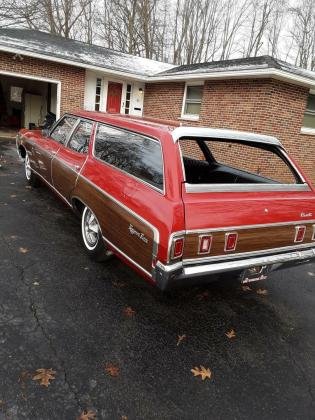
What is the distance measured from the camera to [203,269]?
2.80m

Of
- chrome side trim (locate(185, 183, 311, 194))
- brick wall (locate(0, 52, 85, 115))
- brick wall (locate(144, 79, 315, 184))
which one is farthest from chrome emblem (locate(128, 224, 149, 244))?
brick wall (locate(0, 52, 85, 115))

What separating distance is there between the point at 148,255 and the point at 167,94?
12.4m

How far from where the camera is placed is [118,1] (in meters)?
29.3

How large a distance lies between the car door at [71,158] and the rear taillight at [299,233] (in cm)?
257

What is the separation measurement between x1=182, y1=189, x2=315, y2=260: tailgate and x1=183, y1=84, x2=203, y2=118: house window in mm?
9942

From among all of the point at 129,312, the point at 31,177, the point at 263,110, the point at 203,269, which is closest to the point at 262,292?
the point at 203,269

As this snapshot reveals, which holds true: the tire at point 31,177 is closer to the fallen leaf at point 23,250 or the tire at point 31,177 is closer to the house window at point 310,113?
the fallen leaf at point 23,250

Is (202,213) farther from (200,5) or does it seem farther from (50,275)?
(200,5)

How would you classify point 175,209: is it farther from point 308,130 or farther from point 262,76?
point 308,130

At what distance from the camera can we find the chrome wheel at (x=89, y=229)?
4.06 m

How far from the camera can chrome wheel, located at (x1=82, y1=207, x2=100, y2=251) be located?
4062mm

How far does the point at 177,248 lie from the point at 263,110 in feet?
28.6

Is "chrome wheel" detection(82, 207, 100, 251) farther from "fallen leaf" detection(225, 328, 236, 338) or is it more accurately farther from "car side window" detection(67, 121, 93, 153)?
"fallen leaf" detection(225, 328, 236, 338)

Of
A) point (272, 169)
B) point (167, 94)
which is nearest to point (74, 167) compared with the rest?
point (272, 169)
